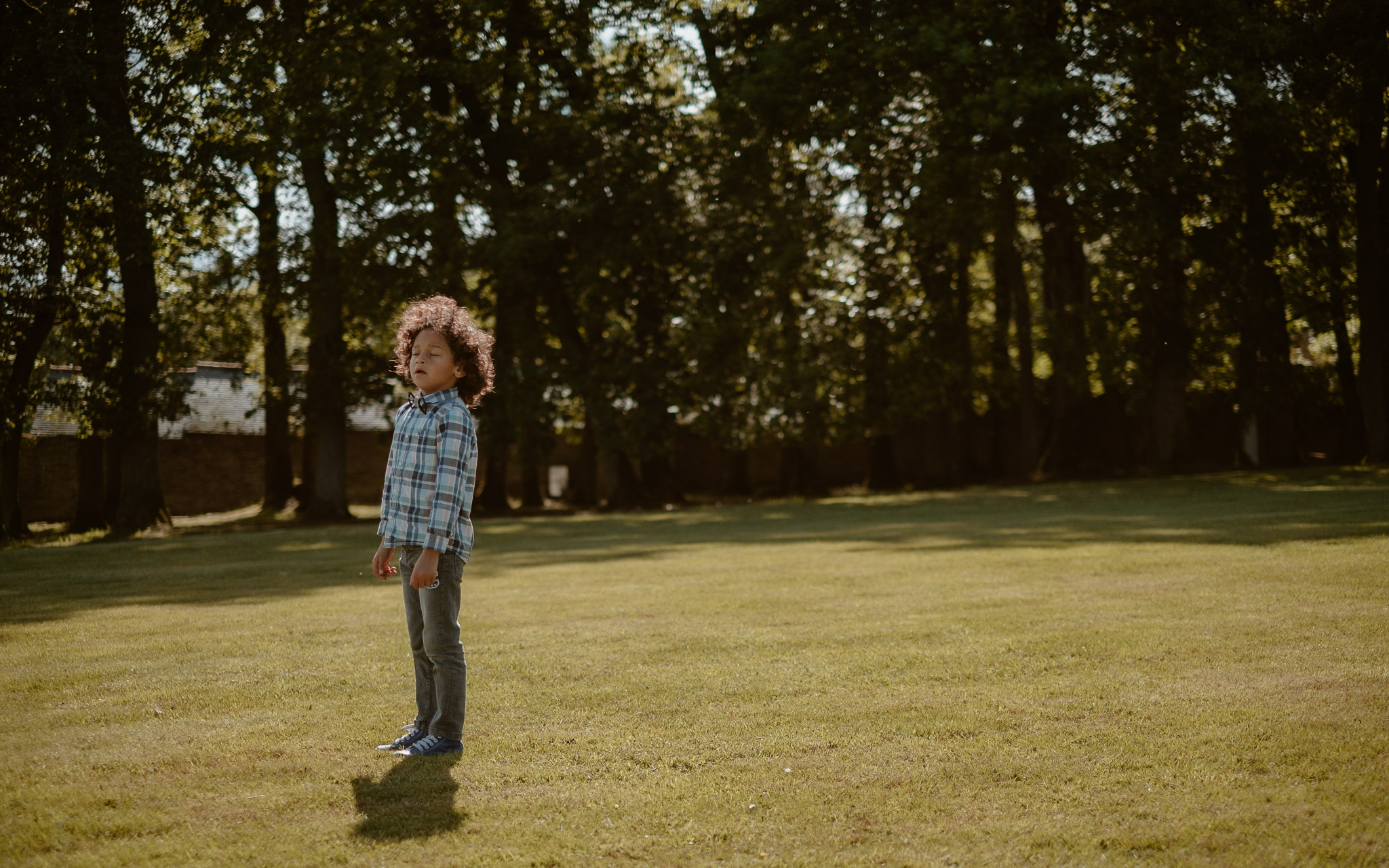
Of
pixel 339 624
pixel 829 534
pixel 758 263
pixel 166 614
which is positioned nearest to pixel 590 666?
pixel 339 624

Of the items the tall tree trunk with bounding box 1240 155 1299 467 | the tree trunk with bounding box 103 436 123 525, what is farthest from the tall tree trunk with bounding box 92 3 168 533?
the tall tree trunk with bounding box 1240 155 1299 467

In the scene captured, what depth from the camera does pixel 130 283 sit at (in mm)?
24547

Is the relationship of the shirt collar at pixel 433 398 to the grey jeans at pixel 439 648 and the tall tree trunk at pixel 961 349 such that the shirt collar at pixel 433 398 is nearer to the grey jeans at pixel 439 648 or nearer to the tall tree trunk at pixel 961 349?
the grey jeans at pixel 439 648

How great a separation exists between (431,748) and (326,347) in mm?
23583

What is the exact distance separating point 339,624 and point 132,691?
254cm

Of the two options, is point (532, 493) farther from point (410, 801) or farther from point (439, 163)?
point (410, 801)

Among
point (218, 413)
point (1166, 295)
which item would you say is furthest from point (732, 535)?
point (218, 413)

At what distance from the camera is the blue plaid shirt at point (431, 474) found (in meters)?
5.40

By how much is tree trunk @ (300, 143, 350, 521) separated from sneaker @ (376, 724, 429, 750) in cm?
2214

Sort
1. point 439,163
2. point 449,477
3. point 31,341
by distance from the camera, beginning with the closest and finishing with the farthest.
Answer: point 449,477
point 31,341
point 439,163

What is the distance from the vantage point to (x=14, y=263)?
2416 cm

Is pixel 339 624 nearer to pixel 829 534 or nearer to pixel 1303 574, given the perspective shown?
pixel 1303 574

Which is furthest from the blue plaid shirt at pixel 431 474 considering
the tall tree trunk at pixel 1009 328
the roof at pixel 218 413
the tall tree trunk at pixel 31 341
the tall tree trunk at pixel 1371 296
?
the tall tree trunk at pixel 1371 296

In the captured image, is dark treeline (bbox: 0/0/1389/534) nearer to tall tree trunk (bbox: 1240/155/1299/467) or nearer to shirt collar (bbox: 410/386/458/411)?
tall tree trunk (bbox: 1240/155/1299/467)
